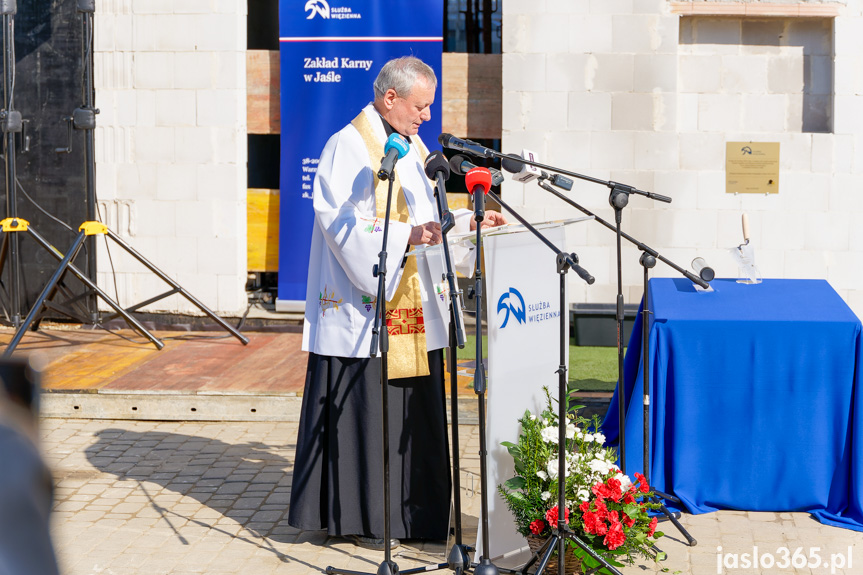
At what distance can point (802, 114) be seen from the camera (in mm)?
8570

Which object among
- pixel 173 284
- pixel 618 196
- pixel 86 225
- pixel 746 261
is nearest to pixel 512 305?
pixel 618 196

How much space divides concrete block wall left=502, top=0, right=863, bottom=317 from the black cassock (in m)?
4.36

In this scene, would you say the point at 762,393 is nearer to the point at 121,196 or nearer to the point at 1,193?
the point at 121,196

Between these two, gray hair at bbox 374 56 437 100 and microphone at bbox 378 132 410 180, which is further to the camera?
gray hair at bbox 374 56 437 100

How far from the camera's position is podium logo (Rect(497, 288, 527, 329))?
405 centimetres

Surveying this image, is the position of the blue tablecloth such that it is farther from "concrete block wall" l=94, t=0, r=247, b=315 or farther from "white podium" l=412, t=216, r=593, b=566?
"concrete block wall" l=94, t=0, r=247, b=315

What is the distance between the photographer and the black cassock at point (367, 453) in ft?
14.6

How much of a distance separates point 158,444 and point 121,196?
3.41 m

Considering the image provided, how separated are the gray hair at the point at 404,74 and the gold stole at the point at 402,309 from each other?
0.68 ft

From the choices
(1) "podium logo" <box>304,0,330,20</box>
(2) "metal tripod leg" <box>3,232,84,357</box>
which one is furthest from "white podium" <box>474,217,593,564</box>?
(1) "podium logo" <box>304,0,330,20</box>

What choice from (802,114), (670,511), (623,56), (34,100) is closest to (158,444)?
(670,511)

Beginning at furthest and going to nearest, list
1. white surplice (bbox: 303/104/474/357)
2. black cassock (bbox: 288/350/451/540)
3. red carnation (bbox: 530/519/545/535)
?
1. black cassock (bbox: 288/350/451/540)
2. white surplice (bbox: 303/104/474/357)
3. red carnation (bbox: 530/519/545/535)

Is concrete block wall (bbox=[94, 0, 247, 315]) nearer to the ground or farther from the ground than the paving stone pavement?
farther from the ground

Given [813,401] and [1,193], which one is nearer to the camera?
[813,401]
